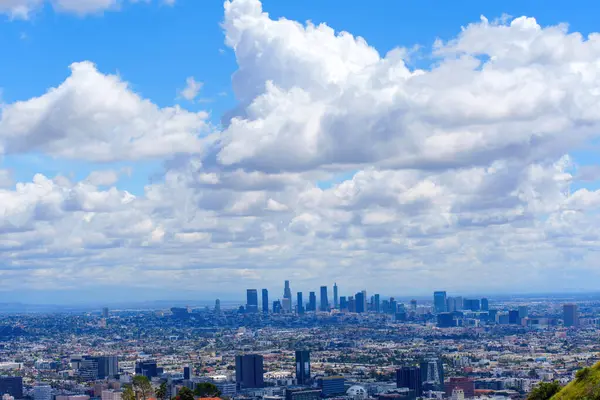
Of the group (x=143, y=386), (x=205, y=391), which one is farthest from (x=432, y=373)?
(x=205, y=391)

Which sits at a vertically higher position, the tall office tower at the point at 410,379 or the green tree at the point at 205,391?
the green tree at the point at 205,391

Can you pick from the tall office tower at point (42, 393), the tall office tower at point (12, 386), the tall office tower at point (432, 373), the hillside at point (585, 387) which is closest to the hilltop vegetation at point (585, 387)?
the hillside at point (585, 387)

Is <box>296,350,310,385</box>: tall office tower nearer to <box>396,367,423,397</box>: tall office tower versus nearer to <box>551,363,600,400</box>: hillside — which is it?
<box>396,367,423,397</box>: tall office tower

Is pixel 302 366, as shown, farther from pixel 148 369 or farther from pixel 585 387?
pixel 585 387

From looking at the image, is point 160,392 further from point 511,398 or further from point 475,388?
point 475,388

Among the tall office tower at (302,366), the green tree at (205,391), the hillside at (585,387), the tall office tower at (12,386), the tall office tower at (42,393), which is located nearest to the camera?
the hillside at (585,387)

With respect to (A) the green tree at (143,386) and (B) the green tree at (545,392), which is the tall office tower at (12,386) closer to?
(A) the green tree at (143,386)

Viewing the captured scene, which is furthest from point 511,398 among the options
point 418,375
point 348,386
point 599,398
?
point 599,398
